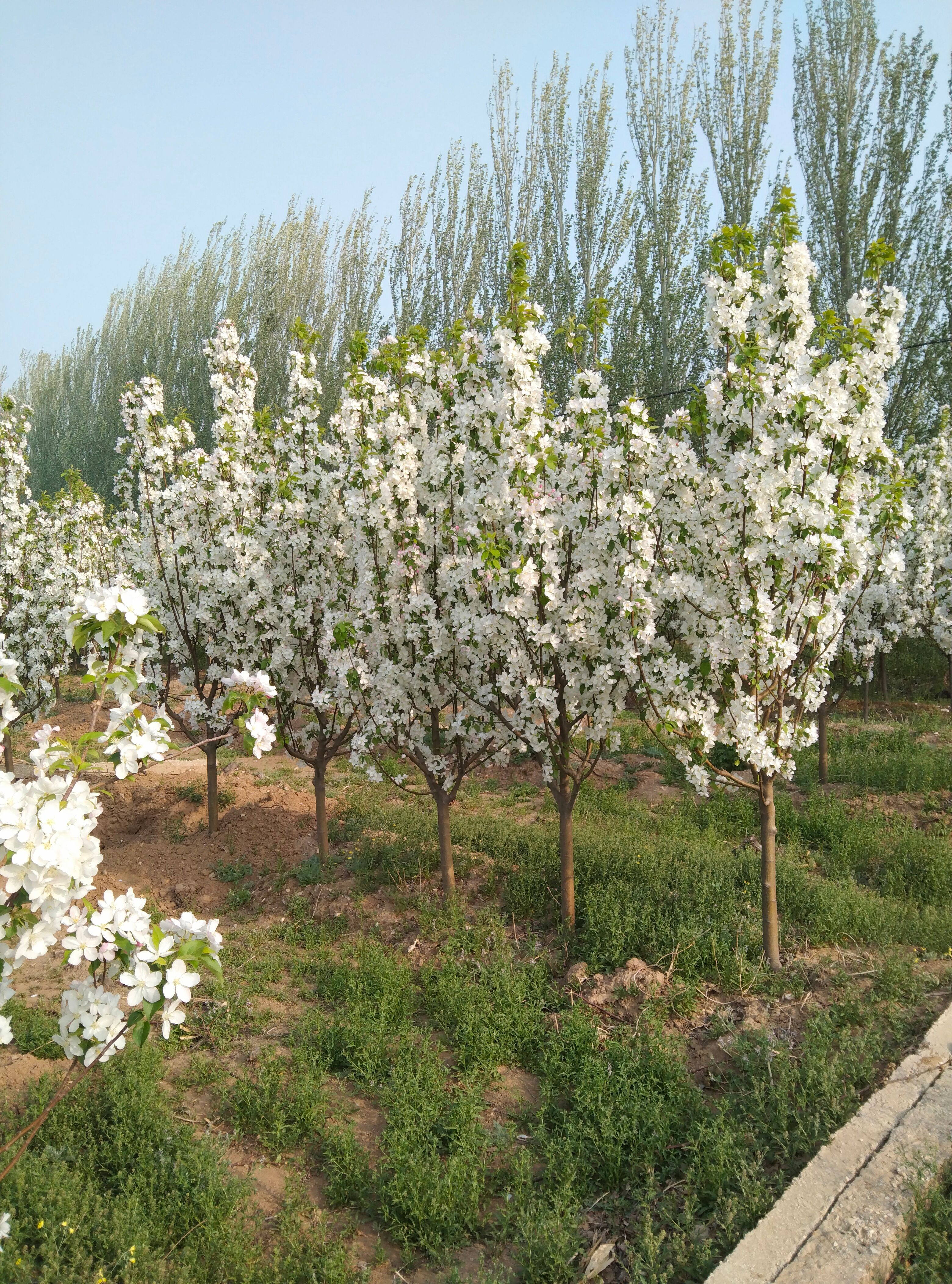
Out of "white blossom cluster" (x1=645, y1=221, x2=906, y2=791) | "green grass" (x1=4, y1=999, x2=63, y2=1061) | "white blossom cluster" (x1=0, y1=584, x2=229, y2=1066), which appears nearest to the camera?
"white blossom cluster" (x1=0, y1=584, x2=229, y2=1066)

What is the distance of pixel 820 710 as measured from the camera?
917 cm

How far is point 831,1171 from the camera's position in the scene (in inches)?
132

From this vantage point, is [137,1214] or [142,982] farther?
[137,1214]

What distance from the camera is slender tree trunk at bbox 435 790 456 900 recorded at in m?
6.22

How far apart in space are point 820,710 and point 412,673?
17.7ft

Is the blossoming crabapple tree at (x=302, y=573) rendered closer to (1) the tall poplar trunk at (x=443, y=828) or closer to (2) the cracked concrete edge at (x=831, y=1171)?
(1) the tall poplar trunk at (x=443, y=828)

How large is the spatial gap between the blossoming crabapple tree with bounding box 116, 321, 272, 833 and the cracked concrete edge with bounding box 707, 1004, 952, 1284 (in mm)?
4972

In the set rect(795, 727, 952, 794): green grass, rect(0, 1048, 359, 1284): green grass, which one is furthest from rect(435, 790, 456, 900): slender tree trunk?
rect(795, 727, 952, 794): green grass

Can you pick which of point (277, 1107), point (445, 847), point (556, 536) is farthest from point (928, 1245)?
point (445, 847)

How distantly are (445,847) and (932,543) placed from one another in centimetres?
804

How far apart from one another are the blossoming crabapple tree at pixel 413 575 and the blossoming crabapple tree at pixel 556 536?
26cm

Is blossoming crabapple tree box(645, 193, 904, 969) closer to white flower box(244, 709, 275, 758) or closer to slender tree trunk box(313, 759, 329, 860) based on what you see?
white flower box(244, 709, 275, 758)

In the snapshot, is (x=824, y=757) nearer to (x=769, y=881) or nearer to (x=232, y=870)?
(x=769, y=881)

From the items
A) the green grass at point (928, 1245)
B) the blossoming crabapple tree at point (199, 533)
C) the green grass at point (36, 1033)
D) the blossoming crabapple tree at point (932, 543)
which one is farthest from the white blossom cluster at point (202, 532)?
the blossoming crabapple tree at point (932, 543)
